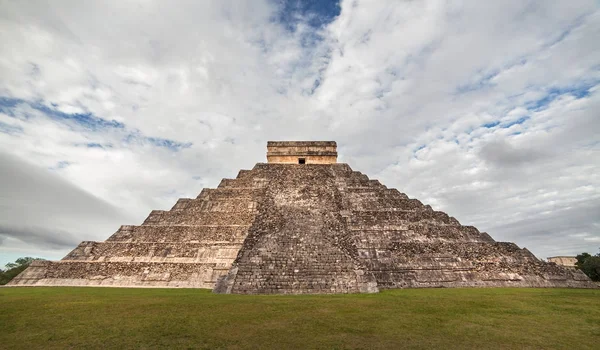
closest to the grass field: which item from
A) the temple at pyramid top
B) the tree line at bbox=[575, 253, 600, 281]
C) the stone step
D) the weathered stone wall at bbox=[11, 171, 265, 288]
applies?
the weathered stone wall at bbox=[11, 171, 265, 288]

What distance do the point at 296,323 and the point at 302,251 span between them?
18.6 ft

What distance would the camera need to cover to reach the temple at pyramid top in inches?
894

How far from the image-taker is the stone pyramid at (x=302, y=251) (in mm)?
10820

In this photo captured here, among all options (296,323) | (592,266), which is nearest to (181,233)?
(296,323)

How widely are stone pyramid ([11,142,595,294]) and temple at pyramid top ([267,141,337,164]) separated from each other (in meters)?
5.66

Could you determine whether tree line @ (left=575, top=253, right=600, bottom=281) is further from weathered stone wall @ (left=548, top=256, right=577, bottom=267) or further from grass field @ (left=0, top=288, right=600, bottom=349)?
grass field @ (left=0, top=288, right=600, bottom=349)

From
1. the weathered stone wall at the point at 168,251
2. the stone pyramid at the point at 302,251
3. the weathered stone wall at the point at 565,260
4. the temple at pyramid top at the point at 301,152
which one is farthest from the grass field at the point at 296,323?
the weathered stone wall at the point at 565,260

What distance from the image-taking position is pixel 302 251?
11617 millimetres

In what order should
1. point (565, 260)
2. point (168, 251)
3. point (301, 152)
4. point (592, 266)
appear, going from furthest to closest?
1. point (565, 260)
2. point (301, 152)
3. point (592, 266)
4. point (168, 251)

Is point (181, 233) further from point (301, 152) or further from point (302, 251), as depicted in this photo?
point (301, 152)

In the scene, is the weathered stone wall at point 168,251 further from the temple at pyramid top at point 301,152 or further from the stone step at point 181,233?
the temple at pyramid top at point 301,152

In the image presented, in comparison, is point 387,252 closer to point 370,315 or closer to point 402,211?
point 402,211

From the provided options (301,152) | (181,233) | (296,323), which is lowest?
(296,323)

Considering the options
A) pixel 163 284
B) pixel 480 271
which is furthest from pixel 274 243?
pixel 480 271
